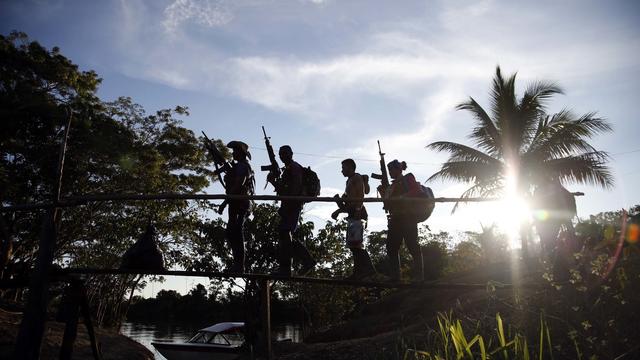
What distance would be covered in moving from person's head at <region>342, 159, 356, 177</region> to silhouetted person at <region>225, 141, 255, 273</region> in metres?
1.20

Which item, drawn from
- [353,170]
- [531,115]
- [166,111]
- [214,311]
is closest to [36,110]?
[166,111]

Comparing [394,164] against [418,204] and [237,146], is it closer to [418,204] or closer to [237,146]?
[418,204]

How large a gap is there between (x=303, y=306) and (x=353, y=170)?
21117 mm

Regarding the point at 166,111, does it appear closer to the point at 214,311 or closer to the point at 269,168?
the point at 269,168

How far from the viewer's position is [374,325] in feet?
38.1

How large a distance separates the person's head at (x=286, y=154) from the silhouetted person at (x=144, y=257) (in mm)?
1793

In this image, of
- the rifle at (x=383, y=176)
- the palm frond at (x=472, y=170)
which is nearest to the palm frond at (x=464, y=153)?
the palm frond at (x=472, y=170)

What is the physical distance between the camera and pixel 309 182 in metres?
5.14

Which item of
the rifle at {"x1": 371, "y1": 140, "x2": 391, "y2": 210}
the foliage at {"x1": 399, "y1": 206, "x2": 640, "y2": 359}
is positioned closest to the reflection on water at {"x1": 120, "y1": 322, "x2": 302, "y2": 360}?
the rifle at {"x1": 371, "y1": 140, "x2": 391, "y2": 210}

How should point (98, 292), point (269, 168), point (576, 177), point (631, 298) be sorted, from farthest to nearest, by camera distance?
point (98, 292), point (576, 177), point (269, 168), point (631, 298)

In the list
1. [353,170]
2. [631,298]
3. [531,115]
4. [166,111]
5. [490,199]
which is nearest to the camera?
[631,298]

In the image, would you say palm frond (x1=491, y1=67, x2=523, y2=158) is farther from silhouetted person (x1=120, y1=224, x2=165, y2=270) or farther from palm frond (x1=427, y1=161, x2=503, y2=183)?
silhouetted person (x1=120, y1=224, x2=165, y2=270)

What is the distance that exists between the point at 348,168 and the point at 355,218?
2.07ft

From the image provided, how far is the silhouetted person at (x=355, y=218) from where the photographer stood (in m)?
4.86
